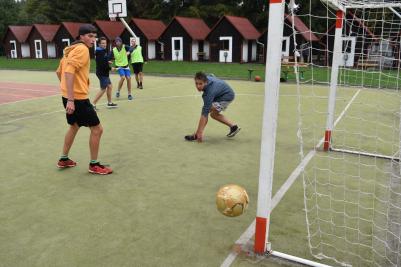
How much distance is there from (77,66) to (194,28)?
34.5 metres

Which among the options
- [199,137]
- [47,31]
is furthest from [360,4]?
[47,31]

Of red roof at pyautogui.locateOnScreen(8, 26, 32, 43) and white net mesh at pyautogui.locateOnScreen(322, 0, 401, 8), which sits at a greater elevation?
red roof at pyautogui.locateOnScreen(8, 26, 32, 43)

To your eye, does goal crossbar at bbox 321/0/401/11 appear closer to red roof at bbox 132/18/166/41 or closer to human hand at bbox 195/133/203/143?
human hand at bbox 195/133/203/143

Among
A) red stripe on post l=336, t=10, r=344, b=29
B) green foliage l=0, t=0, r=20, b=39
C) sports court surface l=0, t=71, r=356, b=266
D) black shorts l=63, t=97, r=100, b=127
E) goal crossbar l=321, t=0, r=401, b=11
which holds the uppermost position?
green foliage l=0, t=0, r=20, b=39

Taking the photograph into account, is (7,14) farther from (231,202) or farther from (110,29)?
→ (231,202)

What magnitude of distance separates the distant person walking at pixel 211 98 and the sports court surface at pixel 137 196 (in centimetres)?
23

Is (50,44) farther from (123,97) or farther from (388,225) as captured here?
(388,225)

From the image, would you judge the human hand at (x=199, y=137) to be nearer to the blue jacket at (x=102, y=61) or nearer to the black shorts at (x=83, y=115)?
the black shorts at (x=83, y=115)

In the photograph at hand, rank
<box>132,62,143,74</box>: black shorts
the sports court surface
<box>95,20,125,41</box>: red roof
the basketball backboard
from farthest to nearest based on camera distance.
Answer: <box>95,20,125,41</box>: red roof → the basketball backboard → <box>132,62,143,74</box>: black shorts → the sports court surface

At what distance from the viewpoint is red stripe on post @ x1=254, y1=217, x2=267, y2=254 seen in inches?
136

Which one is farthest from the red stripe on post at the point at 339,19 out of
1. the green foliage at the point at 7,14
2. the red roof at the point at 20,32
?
the green foliage at the point at 7,14

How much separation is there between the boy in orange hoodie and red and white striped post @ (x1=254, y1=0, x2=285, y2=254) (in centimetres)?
285

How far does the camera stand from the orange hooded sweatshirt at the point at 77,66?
16.6 feet

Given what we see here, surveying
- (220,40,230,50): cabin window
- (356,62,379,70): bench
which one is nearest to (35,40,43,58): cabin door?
(220,40,230,50): cabin window
